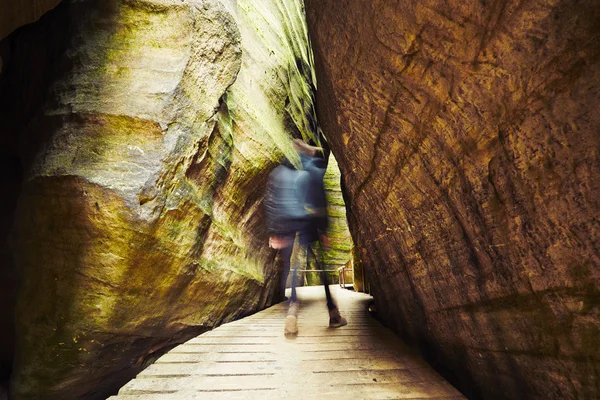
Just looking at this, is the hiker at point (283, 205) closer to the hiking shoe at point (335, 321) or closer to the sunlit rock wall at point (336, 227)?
the hiking shoe at point (335, 321)

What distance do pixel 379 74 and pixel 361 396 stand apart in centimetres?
252

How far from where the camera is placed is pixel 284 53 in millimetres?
7266

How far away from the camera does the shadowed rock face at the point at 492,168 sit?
1259mm

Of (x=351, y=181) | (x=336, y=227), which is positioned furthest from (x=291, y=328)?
(x=336, y=227)

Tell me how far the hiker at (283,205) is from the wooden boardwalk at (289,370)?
2084mm

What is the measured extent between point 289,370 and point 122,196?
2.09 meters

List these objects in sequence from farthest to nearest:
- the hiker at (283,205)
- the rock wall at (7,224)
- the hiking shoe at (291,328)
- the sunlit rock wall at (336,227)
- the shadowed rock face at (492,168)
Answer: the sunlit rock wall at (336,227) → the hiker at (283,205) → the hiking shoe at (291,328) → the rock wall at (7,224) → the shadowed rock face at (492,168)

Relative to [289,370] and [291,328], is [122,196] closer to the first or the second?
[289,370]

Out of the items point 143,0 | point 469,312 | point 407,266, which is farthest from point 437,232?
point 143,0

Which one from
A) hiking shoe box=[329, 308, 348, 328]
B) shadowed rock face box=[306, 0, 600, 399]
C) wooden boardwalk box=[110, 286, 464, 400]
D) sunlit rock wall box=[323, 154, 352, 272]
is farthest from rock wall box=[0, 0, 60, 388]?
sunlit rock wall box=[323, 154, 352, 272]

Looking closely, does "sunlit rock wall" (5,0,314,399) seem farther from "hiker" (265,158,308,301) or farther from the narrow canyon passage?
"hiker" (265,158,308,301)

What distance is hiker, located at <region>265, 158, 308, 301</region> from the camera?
528cm

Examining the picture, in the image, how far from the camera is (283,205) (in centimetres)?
532

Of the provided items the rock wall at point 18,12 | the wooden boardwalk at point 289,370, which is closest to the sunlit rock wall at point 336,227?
the wooden boardwalk at point 289,370
